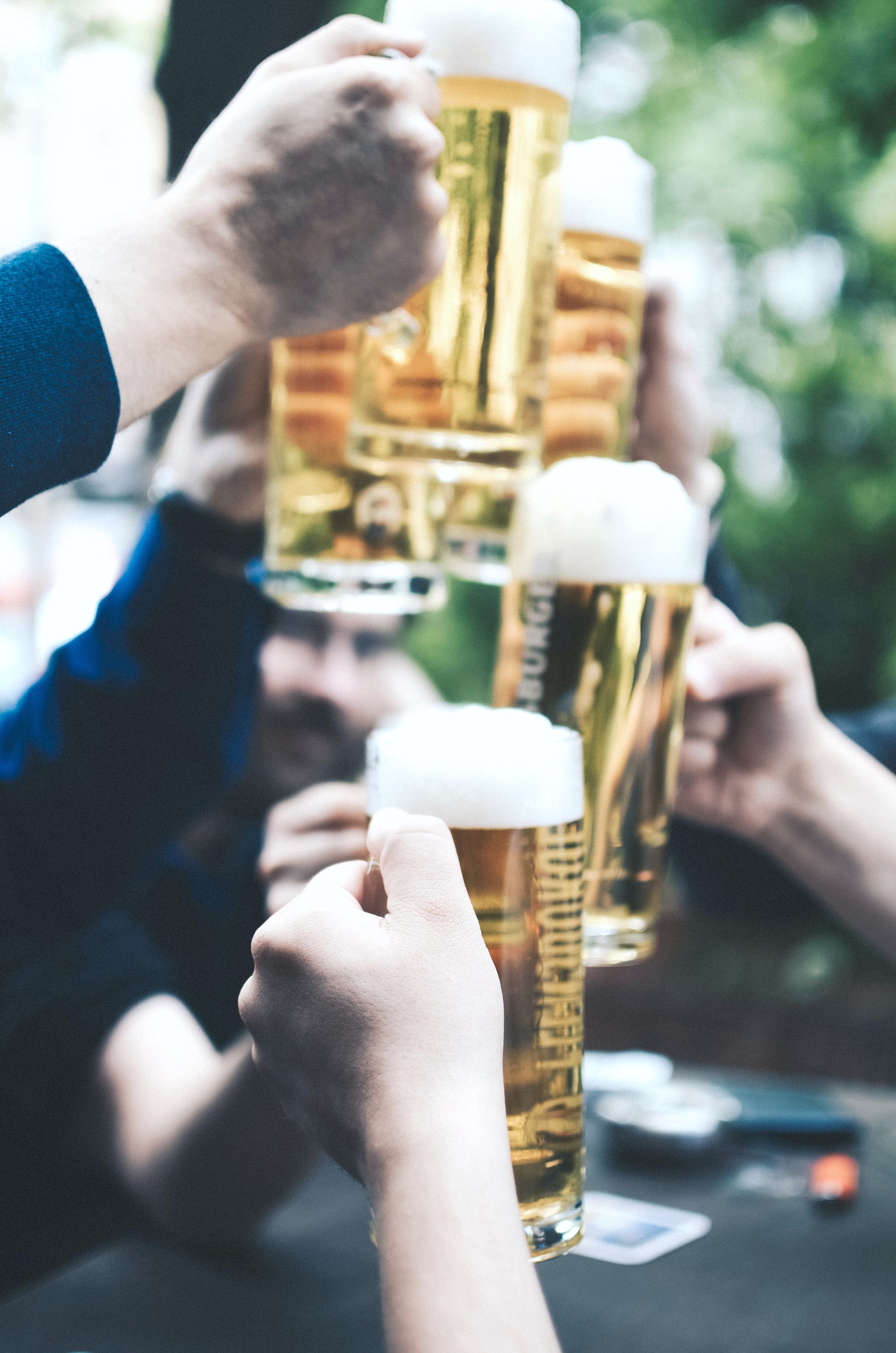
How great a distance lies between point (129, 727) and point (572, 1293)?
73cm

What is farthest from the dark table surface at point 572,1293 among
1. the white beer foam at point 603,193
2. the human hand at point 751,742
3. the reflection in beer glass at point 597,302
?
the white beer foam at point 603,193

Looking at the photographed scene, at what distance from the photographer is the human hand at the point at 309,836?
1.22m

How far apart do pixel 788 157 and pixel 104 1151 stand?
300 cm

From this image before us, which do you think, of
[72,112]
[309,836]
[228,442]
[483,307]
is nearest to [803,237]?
[228,442]

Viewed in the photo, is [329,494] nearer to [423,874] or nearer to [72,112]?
[423,874]

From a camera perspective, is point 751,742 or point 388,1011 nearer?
point 388,1011

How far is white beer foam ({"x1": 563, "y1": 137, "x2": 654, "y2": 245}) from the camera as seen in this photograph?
3.06ft

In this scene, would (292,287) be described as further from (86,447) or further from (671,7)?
(671,7)

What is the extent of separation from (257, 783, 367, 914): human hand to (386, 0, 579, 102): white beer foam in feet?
2.23

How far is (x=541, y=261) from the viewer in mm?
848

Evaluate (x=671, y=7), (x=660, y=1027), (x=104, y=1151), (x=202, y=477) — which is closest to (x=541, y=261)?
(x=202, y=477)

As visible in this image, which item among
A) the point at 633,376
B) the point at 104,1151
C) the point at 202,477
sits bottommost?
the point at 104,1151

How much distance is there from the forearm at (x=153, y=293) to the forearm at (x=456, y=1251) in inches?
17.0

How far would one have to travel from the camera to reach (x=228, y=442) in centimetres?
121
